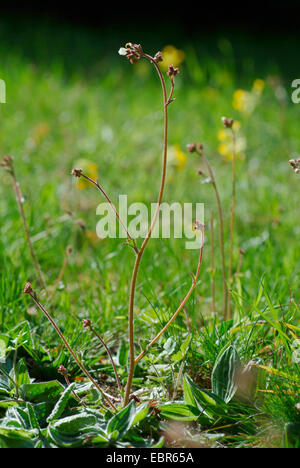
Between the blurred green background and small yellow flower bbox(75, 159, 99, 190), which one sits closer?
the blurred green background

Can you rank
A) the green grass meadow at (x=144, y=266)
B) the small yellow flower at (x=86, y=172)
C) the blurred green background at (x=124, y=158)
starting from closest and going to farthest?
the green grass meadow at (x=144, y=266) → the blurred green background at (x=124, y=158) → the small yellow flower at (x=86, y=172)

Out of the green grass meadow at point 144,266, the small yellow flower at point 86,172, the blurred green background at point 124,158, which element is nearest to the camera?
the green grass meadow at point 144,266

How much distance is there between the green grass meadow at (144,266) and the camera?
3.97ft

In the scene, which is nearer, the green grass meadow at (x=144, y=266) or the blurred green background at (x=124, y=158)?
the green grass meadow at (x=144, y=266)

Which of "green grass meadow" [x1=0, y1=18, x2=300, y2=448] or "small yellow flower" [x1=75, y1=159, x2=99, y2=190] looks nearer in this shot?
"green grass meadow" [x1=0, y1=18, x2=300, y2=448]

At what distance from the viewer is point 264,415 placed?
1227mm

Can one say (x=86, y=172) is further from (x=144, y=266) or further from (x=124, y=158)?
(x=144, y=266)

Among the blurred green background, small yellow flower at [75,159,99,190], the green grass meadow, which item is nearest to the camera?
the green grass meadow

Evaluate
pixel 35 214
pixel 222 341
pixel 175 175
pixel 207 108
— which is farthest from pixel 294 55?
pixel 222 341

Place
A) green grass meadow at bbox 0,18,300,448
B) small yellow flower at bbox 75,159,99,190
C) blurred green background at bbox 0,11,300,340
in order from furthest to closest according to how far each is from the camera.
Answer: small yellow flower at bbox 75,159,99,190 → blurred green background at bbox 0,11,300,340 → green grass meadow at bbox 0,18,300,448

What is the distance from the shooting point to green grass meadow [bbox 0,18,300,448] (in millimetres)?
1209

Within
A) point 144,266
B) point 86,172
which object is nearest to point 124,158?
point 86,172

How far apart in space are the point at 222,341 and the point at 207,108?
262cm

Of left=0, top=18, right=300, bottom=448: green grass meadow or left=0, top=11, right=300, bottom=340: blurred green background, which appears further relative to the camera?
left=0, top=11, right=300, bottom=340: blurred green background
